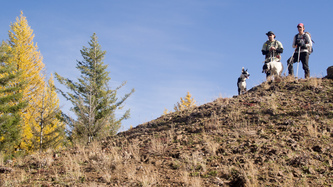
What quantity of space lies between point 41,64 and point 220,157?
61.7 ft

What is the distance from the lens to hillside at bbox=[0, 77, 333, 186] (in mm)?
5680

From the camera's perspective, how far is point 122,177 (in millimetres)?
6180

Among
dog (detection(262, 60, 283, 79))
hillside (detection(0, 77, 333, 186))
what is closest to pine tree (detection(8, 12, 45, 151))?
hillside (detection(0, 77, 333, 186))

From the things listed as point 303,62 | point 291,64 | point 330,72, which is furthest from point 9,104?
point 330,72

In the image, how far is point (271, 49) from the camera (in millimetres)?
11648

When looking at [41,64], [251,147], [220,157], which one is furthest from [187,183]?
[41,64]

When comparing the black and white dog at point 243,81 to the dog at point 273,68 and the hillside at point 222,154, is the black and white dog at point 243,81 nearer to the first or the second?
the dog at point 273,68

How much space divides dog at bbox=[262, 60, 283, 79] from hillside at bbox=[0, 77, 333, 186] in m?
1.87

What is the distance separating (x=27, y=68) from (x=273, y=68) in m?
17.5

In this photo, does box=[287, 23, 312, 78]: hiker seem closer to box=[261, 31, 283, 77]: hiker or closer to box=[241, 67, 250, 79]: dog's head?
box=[261, 31, 283, 77]: hiker

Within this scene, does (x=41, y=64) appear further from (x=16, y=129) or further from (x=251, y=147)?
(x=251, y=147)

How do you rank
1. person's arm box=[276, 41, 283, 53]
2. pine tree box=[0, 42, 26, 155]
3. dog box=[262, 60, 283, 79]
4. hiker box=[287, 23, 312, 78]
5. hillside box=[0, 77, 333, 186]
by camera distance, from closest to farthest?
hillside box=[0, 77, 333, 186] < hiker box=[287, 23, 312, 78] < person's arm box=[276, 41, 283, 53] < dog box=[262, 60, 283, 79] < pine tree box=[0, 42, 26, 155]

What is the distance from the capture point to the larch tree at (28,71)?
1808 centimetres

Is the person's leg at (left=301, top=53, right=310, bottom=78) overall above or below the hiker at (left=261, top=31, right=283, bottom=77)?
below
